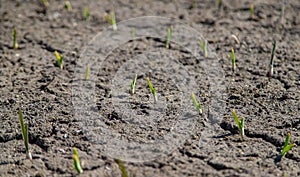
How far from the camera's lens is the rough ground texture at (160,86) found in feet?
6.32

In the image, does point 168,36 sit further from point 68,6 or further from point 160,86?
point 68,6

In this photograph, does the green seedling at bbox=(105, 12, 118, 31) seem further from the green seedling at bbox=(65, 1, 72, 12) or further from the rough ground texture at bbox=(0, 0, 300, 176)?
the green seedling at bbox=(65, 1, 72, 12)

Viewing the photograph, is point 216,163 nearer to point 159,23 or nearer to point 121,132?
point 121,132

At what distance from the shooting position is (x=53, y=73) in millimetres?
2615

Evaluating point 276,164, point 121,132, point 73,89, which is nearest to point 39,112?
point 73,89

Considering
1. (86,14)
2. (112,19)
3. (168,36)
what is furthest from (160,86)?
(86,14)

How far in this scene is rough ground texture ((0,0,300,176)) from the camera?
6.32 ft

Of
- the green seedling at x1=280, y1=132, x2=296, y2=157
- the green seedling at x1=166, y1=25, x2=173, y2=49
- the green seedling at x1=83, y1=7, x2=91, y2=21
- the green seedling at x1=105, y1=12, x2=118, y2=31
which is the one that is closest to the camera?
the green seedling at x1=280, y1=132, x2=296, y2=157

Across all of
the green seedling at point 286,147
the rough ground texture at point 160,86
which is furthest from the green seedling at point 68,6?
the green seedling at point 286,147

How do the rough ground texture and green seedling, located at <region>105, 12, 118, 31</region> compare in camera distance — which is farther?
green seedling, located at <region>105, 12, 118, 31</region>

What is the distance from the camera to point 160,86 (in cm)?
247

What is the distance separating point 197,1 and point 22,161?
1958 mm

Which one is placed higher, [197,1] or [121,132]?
[197,1]

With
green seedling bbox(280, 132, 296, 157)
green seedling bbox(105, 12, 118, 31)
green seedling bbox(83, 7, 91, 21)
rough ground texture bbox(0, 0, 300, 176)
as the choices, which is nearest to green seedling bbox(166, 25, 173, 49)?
rough ground texture bbox(0, 0, 300, 176)
